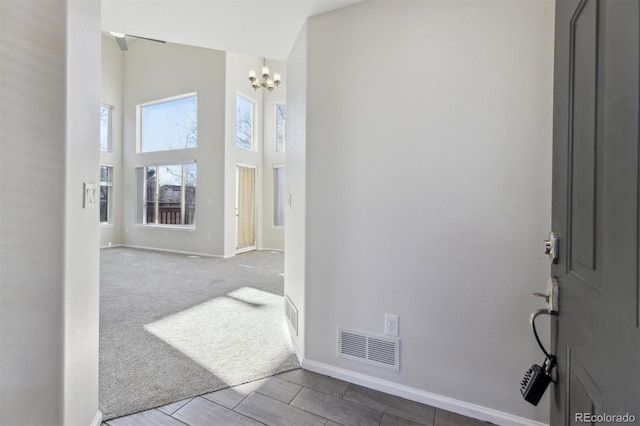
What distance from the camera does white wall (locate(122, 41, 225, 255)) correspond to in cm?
632

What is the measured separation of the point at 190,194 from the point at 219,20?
17.8 ft

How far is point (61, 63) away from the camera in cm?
110

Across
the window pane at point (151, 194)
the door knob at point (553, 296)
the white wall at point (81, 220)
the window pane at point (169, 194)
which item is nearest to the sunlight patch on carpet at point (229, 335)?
the white wall at point (81, 220)

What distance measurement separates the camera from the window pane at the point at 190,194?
266 inches

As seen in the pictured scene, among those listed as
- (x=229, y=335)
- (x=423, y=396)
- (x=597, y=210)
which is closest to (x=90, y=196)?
(x=229, y=335)

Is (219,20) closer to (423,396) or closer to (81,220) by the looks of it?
(81,220)

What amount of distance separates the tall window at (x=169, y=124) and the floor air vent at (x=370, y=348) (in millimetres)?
6135

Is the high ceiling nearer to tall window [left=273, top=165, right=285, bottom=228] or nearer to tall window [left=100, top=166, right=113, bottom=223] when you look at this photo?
tall window [left=273, top=165, right=285, bottom=228]

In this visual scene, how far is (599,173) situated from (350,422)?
60.4 inches

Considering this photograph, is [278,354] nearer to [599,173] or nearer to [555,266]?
[555,266]

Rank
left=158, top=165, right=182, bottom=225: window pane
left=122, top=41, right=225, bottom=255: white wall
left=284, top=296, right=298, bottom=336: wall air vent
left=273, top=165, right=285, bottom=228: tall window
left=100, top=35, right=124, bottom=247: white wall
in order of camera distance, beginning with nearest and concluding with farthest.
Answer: left=284, top=296, right=298, bottom=336: wall air vent
left=122, top=41, right=225, bottom=255: white wall
left=158, top=165, right=182, bottom=225: window pane
left=100, top=35, right=124, bottom=247: white wall
left=273, top=165, right=285, bottom=228: tall window

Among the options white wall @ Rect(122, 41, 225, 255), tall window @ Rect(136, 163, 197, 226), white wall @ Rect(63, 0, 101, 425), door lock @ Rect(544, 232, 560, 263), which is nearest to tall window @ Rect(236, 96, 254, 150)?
white wall @ Rect(122, 41, 225, 255)

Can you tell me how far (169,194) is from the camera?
7.09 metres

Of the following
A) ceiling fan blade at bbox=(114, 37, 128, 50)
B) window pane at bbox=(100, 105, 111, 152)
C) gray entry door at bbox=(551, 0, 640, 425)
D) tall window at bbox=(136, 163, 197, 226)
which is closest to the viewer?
gray entry door at bbox=(551, 0, 640, 425)
